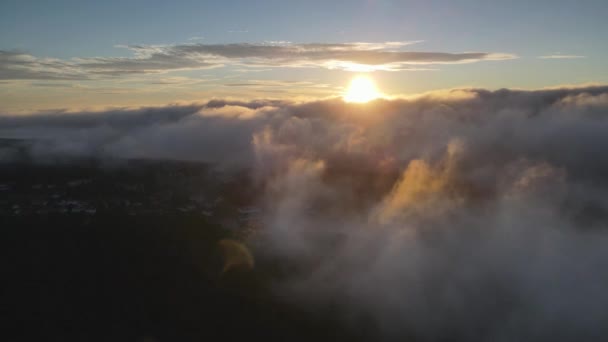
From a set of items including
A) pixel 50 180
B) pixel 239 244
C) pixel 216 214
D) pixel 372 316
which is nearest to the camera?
pixel 372 316

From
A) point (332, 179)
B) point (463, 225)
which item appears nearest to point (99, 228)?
point (332, 179)

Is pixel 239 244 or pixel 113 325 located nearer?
pixel 113 325

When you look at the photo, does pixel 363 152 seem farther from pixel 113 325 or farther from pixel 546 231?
pixel 113 325

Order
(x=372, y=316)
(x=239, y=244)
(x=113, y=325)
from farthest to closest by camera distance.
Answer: (x=239, y=244), (x=372, y=316), (x=113, y=325)

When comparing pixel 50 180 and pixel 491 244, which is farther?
pixel 50 180

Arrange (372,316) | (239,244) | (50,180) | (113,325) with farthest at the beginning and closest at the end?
(50,180)
(239,244)
(372,316)
(113,325)

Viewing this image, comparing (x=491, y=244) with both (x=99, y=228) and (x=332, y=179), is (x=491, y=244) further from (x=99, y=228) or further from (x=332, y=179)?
(x=99, y=228)

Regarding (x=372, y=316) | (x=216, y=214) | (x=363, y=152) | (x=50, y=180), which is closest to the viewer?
(x=372, y=316)

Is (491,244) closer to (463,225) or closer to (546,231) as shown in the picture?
(463,225)

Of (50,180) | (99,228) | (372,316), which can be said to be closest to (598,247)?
(372,316)
